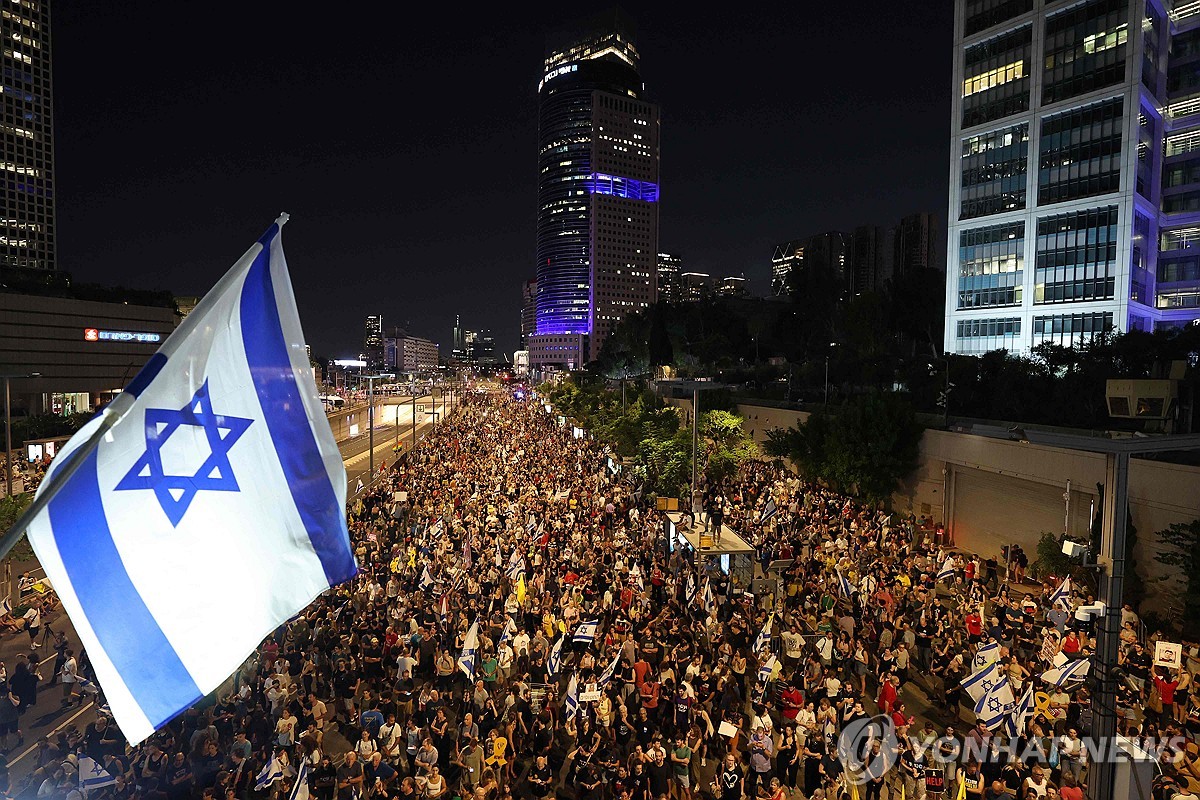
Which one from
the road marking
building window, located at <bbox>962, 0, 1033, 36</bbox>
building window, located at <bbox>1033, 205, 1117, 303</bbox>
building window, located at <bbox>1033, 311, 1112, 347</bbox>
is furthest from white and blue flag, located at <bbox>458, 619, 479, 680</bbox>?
building window, located at <bbox>962, 0, 1033, 36</bbox>

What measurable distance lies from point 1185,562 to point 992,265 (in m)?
54.4

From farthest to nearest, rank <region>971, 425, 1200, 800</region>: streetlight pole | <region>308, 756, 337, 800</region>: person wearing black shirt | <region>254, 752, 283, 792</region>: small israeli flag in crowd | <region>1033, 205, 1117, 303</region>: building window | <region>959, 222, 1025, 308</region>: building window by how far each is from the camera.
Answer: <region>959, 222, 1025, 308</region>: building window → <region>1033, 205, 1117, 303</region>: building window → <region>308, 756, 337, 800</region>: person wearing black shirt → <region>254, 752, 283, 792</region>: small israeli flag in crowd → <region>971, 425, 1200, 800</region>: streetlight pole

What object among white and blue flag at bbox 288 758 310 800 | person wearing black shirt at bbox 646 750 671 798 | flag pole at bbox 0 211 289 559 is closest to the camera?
flag pole at bbox 0 211 289 559

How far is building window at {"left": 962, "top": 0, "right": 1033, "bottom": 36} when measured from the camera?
6028 cm

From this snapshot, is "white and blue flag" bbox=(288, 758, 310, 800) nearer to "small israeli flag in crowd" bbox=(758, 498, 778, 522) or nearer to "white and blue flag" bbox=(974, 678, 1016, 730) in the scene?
"white and blue flag" bbox=(974, 678, 1016, 730)

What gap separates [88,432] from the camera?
3.70m

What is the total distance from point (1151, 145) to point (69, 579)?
2874 inches

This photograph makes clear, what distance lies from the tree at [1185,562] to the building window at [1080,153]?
49.3m

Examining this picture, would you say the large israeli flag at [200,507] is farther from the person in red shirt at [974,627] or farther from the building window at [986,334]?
the building window at [986,334]

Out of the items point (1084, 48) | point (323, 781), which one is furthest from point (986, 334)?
point (323, 781)

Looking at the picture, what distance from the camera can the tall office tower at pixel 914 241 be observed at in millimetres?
136375

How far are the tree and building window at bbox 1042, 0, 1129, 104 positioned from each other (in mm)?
53305

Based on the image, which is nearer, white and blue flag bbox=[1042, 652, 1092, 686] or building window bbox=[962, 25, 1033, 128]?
white and blue flag bbox=[1042, 652, 1092, 686]

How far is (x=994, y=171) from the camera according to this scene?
62.7 m
